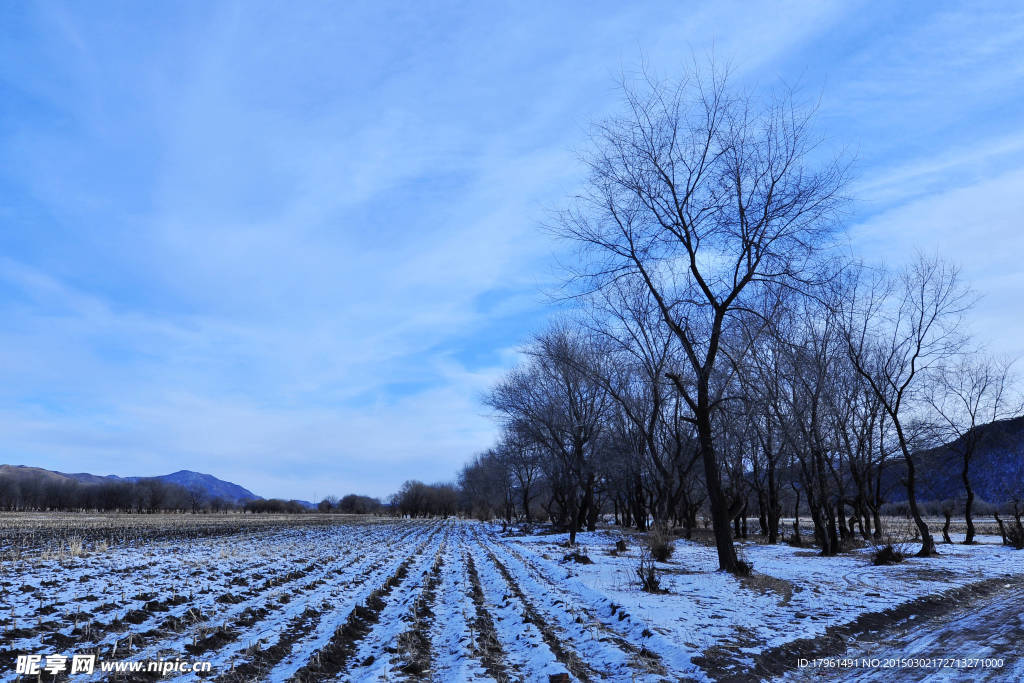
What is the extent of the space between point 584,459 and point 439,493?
104 m

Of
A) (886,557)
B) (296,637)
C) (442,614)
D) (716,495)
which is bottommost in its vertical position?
(886,557)

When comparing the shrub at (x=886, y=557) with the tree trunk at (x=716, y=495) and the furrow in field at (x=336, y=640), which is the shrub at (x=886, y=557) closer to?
the tree trunk at (x=716, y=495)

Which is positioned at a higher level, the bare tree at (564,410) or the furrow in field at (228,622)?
the bare tree at (564,410)

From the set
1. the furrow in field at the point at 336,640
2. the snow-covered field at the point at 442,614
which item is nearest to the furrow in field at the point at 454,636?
the snow-covered field at the point at 442,614

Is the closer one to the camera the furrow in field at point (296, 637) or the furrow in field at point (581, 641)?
the furrow in field at point (296, 637)

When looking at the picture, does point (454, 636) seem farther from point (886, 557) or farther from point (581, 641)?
point (886, 557)

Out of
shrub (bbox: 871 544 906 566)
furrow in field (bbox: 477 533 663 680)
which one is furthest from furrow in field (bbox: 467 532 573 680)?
shrub (bbox: 871 544 906 566)

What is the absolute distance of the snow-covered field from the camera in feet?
22.6

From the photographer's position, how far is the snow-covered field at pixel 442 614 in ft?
22.6

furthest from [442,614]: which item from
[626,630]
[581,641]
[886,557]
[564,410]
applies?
[564,410]

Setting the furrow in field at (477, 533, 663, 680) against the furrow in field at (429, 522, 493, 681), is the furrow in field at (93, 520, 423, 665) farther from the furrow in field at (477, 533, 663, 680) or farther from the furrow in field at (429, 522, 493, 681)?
the furrow in field at (477, 533, 663, 680)

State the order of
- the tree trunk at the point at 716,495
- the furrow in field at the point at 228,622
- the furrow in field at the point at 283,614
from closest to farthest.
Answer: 1. the furrow in field at the point at 283,614
2. the furrow in field at the point at 228,622
3. the tree trunk at the point at 716,495

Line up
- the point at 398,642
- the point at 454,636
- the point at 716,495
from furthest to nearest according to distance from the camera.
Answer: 1. the point at 716,495
2. the point at 454,636
3. the point at 398,642

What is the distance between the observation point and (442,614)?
10055 millimetres
